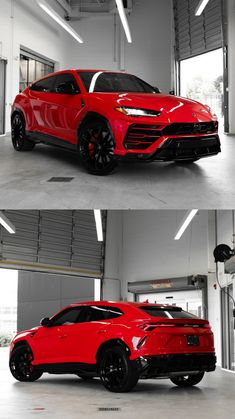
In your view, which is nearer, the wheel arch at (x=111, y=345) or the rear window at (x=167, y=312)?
the wheel arch at (x=111, y=345)

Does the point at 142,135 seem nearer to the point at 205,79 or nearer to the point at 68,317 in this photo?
the point at 68,317

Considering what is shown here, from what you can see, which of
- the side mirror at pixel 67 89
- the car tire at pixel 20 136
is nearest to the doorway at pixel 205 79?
the car tire at pixel 20 136

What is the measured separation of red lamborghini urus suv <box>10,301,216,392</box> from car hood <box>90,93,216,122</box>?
230 cm

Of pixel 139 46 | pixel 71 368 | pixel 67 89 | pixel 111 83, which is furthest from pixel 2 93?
pixel 71 368

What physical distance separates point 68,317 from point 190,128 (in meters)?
2.78

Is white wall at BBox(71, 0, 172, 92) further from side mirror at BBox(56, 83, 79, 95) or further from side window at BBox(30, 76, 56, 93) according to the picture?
side mirror at BBox(56, 83, 79, 95)

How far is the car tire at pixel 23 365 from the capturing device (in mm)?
6793

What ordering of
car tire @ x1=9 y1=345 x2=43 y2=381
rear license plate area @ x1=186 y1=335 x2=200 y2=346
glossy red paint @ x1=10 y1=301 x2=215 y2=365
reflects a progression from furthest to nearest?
car tire @ x1=9 y1=345 x2=43 y2=381 < rear license plate area @ x1=186 y1=335 x2=200 y2=346 < glossy red paint @ x1=10 y1=301 x2=215 y2=365

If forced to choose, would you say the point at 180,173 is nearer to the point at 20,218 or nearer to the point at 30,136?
the point at 30,136

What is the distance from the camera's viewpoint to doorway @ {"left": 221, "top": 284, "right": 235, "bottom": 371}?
10.9 metres

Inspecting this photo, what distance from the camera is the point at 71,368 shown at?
5.98 m

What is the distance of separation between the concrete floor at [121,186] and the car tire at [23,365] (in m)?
2.19

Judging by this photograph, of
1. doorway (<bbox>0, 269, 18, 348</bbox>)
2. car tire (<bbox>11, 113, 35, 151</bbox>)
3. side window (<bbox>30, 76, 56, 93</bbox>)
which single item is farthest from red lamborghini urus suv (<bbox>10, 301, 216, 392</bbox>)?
doorway (<bbox>0, 269, 18, 348</bbox>)

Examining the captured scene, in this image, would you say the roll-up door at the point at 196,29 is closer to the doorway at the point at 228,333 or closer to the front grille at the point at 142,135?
the doorway at the point at 228,333
